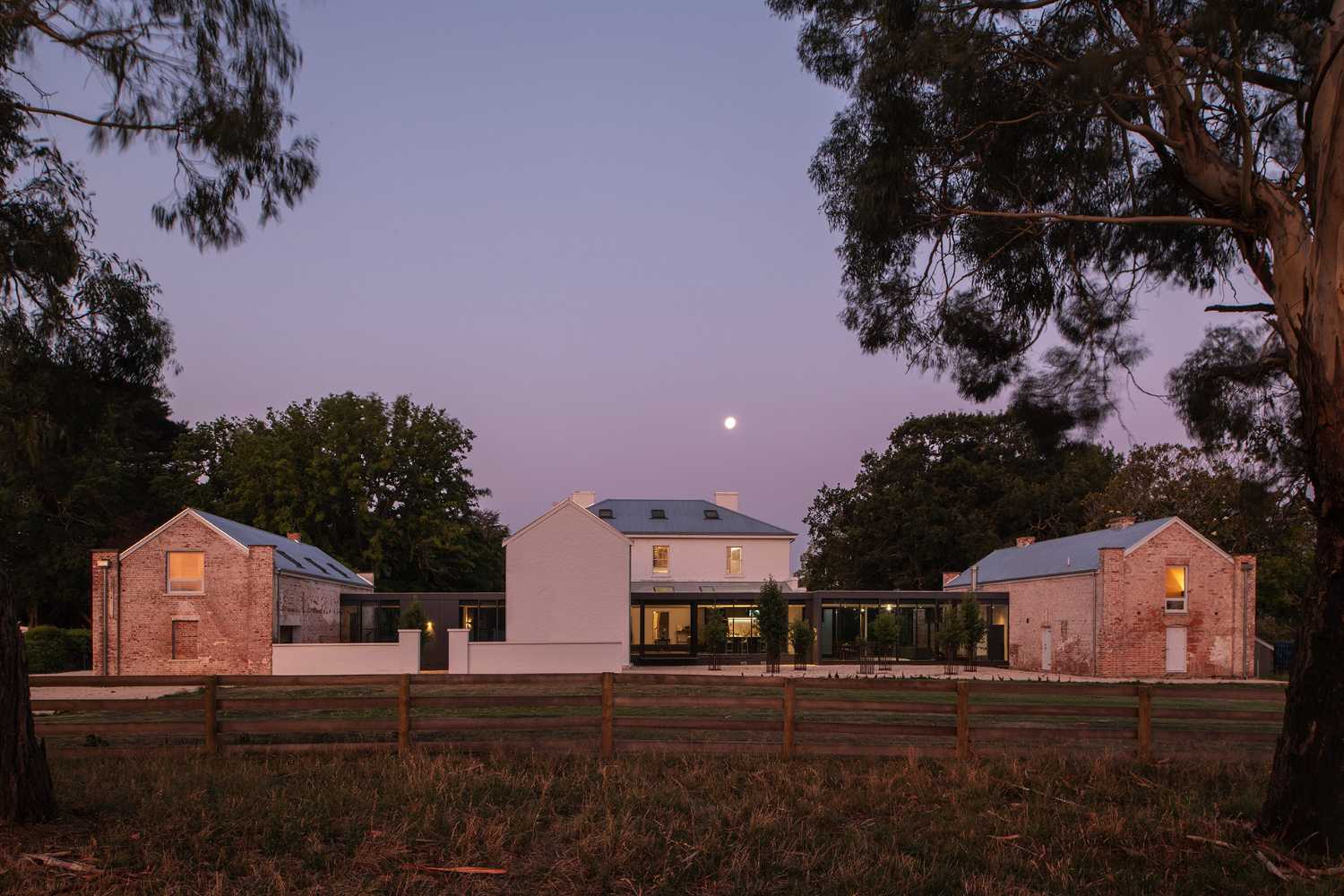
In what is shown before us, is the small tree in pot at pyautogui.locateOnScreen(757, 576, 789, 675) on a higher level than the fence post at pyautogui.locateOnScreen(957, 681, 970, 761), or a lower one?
lower

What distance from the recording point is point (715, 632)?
3694 centimetres

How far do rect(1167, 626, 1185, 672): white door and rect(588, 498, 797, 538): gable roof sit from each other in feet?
62.5

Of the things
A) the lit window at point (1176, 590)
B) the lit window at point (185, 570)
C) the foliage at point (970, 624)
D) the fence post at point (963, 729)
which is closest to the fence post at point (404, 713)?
the fence post at point (963, 729)

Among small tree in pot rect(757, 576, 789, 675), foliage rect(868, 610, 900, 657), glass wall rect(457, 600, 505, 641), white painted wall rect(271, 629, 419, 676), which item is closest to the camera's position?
white painted wall rect(271, 629, 419, 676)

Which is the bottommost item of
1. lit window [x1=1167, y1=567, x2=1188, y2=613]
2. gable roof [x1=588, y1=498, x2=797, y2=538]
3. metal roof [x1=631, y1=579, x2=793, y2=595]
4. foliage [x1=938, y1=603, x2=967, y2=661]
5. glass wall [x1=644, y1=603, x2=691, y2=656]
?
glass wall [x1=644, y1=603, x2=691, y2=656]

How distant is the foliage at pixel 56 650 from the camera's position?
118 feet

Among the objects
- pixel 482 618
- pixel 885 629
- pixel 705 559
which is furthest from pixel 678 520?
pixel 885 629

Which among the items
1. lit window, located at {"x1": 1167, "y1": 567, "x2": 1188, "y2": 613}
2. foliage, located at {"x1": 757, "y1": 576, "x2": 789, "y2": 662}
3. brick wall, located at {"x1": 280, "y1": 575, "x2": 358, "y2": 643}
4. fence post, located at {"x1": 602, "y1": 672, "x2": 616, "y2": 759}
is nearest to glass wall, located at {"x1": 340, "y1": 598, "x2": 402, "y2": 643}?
brick wall, located at {"x1": 280, "y1": 575, "x2": 358, "y2": 643}

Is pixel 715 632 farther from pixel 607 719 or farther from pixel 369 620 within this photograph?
pixel 607 719

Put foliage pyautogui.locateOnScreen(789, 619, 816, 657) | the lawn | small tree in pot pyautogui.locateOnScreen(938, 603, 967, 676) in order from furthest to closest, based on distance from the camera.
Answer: small tree in pot pyautogui.locateOnScreen(938, 603, 967, 676), foliage pyautogui.locateOnScreen(789, 619, 816, 657), the lawn

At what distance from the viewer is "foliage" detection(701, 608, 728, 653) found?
3696 cm

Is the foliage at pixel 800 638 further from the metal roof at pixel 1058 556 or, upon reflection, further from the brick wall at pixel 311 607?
the brick wall at pixel 311 607

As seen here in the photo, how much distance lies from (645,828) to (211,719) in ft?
18.7

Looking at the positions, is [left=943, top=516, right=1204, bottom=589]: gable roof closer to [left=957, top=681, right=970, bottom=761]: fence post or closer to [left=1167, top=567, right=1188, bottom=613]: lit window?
Result: [left=1167, top=567, right=1188, bottom=613]: lit window
